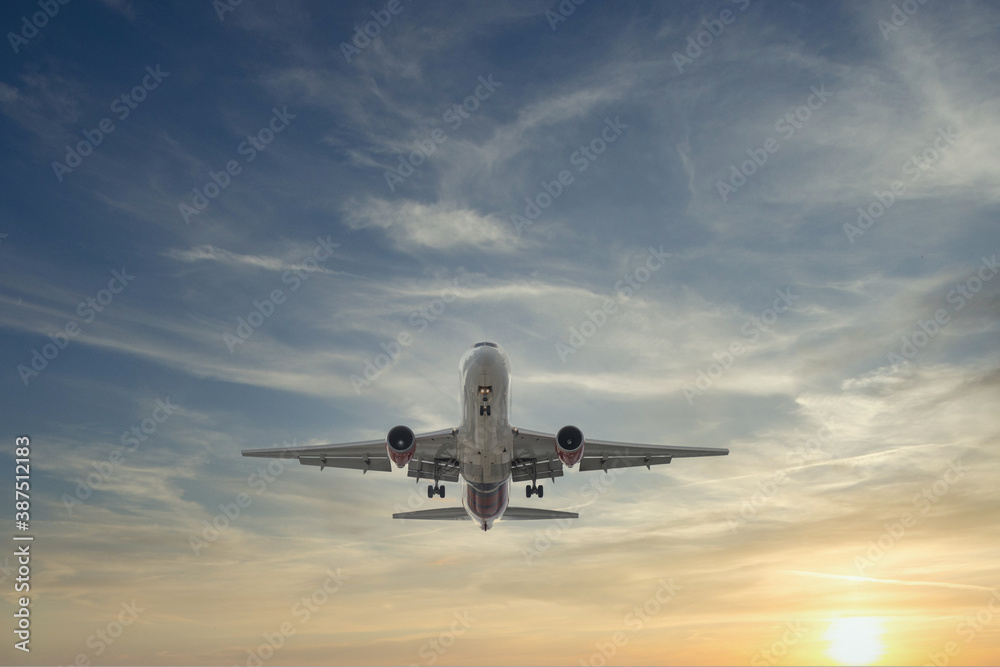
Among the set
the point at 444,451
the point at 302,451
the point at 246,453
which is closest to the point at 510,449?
the point at 444,451

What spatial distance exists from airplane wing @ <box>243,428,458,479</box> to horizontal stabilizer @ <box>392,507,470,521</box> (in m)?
2.06

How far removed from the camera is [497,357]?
31406 mm

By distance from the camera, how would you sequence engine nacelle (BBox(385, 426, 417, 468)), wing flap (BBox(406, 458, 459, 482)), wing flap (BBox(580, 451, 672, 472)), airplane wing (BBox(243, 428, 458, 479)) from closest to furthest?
engine nacelle (BBox(385, 426, 417, 468)) < airplane wing (BBox(243, 428, 458, 479)) < wing flap (BBox(406, 458, 459, 482)) < wing flap (BBox(580, 451, 672, 472))

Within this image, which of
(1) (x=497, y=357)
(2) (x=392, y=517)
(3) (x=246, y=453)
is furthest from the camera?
(2) (x=392, y=517)

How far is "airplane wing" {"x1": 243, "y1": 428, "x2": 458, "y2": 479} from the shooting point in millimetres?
37719

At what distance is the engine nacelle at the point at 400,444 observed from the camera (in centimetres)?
3422

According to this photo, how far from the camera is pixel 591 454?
1613 inches

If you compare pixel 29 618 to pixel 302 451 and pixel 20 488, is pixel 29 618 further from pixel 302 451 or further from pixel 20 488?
pixel 302 451

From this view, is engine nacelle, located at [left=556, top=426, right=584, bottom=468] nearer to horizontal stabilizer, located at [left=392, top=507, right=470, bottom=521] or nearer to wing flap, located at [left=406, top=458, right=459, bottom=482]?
wing flap, located at [left=406, top=458, right=459, bottom=482]

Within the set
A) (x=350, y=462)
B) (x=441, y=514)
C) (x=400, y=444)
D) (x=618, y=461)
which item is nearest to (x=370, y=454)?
(x=350, y=462)

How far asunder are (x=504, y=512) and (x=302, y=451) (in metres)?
11.3

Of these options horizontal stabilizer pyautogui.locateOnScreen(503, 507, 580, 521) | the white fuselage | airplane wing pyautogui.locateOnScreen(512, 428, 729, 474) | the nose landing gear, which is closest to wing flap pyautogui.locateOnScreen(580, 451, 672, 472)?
airplane wing pyautogui.locateOnScreen(512, 428, 729, 474)

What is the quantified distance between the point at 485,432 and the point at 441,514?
11136mm

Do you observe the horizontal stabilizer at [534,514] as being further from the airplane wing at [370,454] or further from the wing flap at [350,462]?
the wing flap at [350,462]
